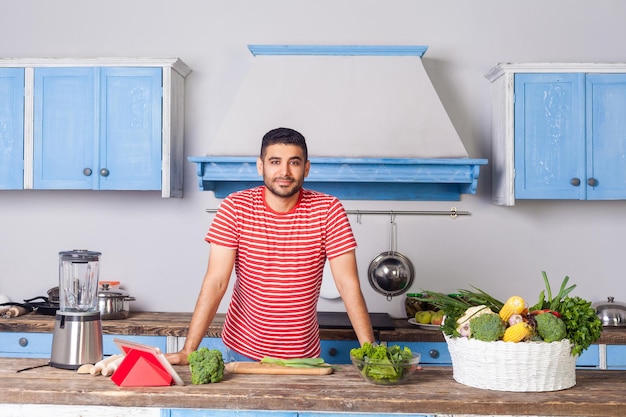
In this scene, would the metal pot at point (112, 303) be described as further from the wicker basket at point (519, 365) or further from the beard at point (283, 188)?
the wicker basket at point (519, 365)

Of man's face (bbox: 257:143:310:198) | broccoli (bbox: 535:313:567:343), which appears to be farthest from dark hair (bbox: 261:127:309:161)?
broccoli (bbox: 535:313:567:343)


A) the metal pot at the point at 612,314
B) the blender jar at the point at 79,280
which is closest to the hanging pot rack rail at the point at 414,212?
the metal pot at the point at 612,314

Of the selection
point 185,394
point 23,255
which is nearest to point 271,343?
point 185,394

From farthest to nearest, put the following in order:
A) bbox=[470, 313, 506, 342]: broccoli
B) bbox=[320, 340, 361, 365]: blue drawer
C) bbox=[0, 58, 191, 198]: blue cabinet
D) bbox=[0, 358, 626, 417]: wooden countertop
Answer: bbox=[0, 58, 191, 198]: blue cabinet → bbox=[320, 340, 361, 365]: blue drawer → bbox=[470, 313, 506, 342]: broccoli → bbox=[0, 358, 626, 417]: wooden countertop

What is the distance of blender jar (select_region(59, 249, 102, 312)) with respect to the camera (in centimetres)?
258

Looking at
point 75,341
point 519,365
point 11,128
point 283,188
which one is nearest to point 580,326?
point 519,365

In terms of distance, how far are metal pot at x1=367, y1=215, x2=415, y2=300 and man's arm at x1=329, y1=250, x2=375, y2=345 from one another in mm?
1473

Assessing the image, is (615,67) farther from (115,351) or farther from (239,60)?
(115,351)

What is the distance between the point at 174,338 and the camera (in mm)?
3717

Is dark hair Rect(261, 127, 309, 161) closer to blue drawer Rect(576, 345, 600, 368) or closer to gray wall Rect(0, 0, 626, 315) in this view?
gray wall Rect(0, 0, 626, 315)

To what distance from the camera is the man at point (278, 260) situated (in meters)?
2.71

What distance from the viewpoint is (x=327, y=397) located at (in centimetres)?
200

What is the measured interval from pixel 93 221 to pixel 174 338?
3.45ft

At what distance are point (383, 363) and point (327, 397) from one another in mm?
223
